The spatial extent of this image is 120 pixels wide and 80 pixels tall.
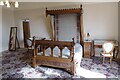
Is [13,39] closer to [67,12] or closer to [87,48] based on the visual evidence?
[67,12]

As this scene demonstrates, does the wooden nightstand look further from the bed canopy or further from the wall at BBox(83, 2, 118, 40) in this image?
the wall at BBox(83, 2, 118, 40)

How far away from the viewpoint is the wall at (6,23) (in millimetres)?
7607

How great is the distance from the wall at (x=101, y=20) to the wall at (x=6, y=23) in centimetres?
417

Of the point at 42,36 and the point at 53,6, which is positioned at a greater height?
the point at 53,6

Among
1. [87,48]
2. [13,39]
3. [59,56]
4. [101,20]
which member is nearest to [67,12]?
[101,20]

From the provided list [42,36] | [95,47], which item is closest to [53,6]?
[42,36]

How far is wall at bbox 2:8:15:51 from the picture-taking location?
25.0 ft

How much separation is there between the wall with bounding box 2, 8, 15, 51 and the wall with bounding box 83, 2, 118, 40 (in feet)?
13.7

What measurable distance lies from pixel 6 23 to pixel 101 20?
498cm

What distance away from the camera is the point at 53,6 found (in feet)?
23.7

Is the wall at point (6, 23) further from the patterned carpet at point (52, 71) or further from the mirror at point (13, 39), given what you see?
the patterned carpet at point (52, 71)

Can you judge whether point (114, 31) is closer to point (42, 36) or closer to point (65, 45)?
point (65, 45)

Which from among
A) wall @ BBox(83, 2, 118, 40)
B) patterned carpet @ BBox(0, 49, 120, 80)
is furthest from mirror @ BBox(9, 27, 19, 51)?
wall @ BBox(83, 2, 118, 40)

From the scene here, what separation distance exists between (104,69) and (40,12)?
178 inches
